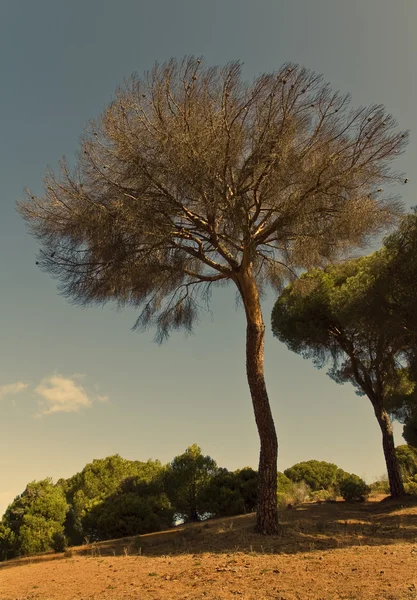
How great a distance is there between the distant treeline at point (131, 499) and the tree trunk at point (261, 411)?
536 centimetres

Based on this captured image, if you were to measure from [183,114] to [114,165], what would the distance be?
1.77 meters

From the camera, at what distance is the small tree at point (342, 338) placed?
13375 millimetres

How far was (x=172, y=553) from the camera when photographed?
680cm

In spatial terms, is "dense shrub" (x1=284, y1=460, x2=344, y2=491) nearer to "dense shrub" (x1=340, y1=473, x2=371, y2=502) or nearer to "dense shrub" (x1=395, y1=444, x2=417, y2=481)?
"dense shrub" (x1=395, y1=444, x2=417, y2=481)

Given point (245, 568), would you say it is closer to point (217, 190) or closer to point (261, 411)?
point (261, 411)

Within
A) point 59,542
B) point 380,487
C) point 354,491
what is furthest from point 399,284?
point 380,487

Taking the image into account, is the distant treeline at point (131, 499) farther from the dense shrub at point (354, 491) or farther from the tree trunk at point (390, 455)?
the tree trunk at point (390, 455)

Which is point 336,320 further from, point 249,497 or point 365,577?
point 365,577

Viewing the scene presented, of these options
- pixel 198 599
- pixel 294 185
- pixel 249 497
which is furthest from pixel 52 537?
pixel 294 185

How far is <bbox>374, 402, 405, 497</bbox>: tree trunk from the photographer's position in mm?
13352

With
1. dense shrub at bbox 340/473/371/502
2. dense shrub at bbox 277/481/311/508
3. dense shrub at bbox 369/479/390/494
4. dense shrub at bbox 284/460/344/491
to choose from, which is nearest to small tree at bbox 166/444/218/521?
dense shrub at bbox 277/481/311/508

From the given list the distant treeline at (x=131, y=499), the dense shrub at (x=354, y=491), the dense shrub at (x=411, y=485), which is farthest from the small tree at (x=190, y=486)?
the dense shrub at (x=411, y=485)

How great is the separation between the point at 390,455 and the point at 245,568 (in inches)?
399

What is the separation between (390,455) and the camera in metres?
13.7
